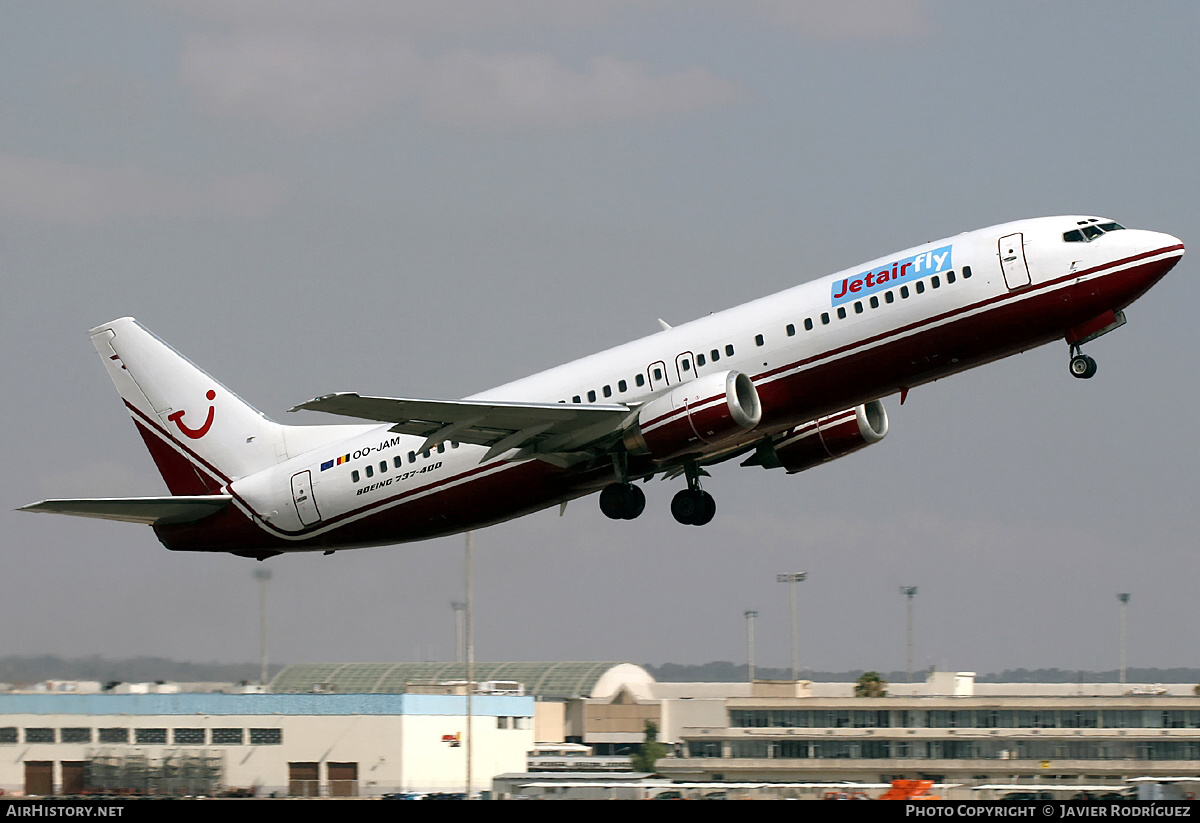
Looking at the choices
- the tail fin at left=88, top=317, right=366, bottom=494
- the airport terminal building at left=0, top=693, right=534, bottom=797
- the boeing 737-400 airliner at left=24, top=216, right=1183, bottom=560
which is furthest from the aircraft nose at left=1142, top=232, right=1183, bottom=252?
the airport terminal building at left=0, top=693, right=534, bottom=797

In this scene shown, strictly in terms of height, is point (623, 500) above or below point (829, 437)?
below

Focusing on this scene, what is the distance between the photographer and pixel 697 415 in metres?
40.4

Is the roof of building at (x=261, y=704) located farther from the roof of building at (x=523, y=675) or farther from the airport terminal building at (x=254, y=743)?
the roof of building at (x=523, y=675)

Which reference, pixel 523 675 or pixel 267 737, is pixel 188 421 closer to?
pixel 267 737

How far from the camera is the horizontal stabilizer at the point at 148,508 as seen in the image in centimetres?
4550

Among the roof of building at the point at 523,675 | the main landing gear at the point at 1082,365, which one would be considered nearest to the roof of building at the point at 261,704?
the roof of building at the point at 523,675

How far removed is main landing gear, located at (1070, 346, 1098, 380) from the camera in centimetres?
4112

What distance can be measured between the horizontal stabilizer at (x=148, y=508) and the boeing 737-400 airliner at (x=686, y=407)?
0.06 metres

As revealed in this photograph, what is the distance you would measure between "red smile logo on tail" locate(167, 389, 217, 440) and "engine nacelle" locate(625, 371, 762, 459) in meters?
17.1

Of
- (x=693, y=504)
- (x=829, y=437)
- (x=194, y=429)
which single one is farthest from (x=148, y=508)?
(x=829, y=437)

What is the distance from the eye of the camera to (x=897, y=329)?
39.8 meters

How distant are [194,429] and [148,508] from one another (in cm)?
446

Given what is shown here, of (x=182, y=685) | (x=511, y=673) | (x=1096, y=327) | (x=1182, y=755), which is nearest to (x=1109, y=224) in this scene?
(x=1096, y=327)
